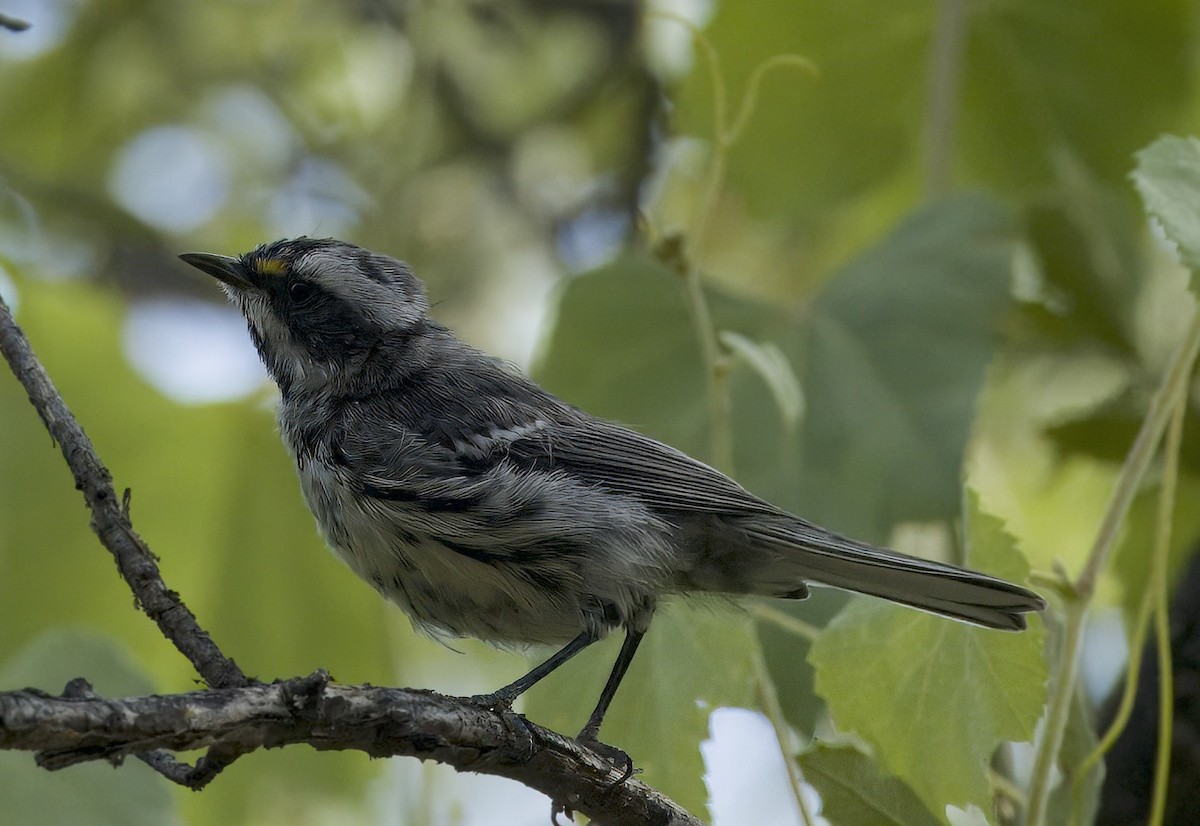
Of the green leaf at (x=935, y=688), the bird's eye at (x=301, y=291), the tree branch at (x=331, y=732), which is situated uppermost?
the bird's eye at (x=301, y=291)

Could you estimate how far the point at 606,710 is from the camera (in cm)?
249

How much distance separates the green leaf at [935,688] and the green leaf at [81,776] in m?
1.22

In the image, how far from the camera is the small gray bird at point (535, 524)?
250cm

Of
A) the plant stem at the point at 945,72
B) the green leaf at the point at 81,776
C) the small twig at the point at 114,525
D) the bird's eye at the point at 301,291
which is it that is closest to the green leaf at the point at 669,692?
the green leaf at the point at 81,776

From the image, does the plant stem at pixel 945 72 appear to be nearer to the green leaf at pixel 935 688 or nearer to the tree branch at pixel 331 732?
the green leaf at pixel 935 688

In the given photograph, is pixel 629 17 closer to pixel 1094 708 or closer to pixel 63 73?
pixel 63 73

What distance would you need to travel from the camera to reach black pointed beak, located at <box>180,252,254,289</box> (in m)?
3.04

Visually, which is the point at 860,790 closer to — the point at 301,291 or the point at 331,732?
the point at 331,732

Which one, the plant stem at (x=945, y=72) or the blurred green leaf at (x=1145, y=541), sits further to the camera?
the plant stem at (x=945, y=72)

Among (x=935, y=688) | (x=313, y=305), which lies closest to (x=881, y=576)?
(x=935, y=688)

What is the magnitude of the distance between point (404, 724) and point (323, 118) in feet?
12.3

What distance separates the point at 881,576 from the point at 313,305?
150cm

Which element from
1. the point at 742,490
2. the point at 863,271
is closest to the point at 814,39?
the point at 863,271

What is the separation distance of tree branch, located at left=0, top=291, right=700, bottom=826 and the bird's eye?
47.7 inches
